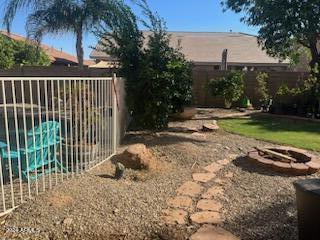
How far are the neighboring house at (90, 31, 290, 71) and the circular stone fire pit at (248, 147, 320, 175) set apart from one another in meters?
16.0

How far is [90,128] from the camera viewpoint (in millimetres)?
6113

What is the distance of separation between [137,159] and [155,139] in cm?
208

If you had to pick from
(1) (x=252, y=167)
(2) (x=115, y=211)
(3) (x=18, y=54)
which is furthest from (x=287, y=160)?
(3) (x=18, y=54)

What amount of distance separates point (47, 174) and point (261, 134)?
5.97m

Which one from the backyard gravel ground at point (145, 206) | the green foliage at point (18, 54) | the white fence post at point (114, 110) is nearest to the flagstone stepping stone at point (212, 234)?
the backyard gravel ground at point (145, 206)

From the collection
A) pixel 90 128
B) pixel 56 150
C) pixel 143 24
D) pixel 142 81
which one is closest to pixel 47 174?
pixel 56 150

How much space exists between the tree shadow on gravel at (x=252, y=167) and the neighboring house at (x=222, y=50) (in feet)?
53.2

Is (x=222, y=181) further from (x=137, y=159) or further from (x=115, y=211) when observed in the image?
(x=115, y=211)

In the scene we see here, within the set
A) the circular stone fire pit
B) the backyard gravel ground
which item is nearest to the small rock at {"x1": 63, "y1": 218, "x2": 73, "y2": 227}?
the backyard gravel ground

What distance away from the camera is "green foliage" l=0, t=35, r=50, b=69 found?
22.9 meters

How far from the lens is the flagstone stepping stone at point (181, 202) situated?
4457 mm

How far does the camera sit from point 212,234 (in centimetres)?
364

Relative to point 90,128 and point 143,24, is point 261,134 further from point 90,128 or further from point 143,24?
point 90,128

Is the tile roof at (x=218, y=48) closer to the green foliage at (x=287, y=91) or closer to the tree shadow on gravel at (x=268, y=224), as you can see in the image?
the green foliage at (x=287, y=91)
